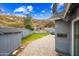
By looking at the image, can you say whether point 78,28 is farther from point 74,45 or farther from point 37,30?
point 37,30

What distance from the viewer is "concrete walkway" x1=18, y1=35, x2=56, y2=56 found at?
5.73 m

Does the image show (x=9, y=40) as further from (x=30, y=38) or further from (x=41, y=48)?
(x=41, y=48)

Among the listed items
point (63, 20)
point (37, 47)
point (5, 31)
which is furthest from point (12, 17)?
point (63, 20)

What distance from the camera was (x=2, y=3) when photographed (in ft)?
18.3

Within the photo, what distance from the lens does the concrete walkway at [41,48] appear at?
573cm

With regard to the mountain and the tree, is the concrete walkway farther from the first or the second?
the mountain

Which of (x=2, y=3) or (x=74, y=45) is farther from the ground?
(x=2, y=3)

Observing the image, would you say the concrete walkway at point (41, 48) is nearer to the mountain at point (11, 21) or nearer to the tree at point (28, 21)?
the tree at point (28, 21)

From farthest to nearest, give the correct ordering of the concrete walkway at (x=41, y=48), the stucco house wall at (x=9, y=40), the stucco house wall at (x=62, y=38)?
the stucco house wall at (x=62, y=38)
the concrete walkway at (x=41, y=48)
the stucco house wall at (x=9, y=40)

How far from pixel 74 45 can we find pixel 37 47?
33.1 inches

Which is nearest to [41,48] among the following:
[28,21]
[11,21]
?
[28,21]

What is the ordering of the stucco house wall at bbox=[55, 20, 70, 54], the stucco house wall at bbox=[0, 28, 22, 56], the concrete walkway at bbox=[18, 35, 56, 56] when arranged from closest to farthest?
the stucco house wall at bbox=[0, 28, 22, 56], the concrete walkway at bbox=[18, 35, 56, 56], the stucco house wall at bbox=[55, 20, 70, 54]

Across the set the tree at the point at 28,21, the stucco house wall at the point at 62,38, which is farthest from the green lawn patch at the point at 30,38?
the stucco house wall at the point at 62,38

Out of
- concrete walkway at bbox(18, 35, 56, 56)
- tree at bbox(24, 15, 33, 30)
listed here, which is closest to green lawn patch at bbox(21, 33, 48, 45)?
concrete walkway at bbox(18, 35, 56, 56)
